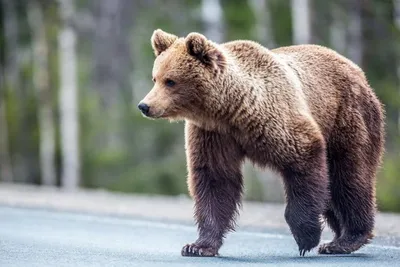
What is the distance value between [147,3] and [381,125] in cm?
2496

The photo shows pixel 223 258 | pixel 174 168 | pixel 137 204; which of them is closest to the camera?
pixel 223 258

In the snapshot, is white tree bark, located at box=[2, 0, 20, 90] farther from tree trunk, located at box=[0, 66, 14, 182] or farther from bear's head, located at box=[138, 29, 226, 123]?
bear's head, located at box=[138, 29, 226, 123]

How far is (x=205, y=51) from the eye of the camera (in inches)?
294

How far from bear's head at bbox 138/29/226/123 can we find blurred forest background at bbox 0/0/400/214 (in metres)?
11.9

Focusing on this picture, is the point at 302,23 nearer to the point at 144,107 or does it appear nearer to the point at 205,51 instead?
the point at 205,51

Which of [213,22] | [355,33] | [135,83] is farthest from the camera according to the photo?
[135,83]

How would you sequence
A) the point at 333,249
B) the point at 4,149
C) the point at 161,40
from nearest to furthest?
the point at 161,40, the point at 333,249, the point at 4,149

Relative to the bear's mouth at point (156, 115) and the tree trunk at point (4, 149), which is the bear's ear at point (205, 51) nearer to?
the bear's mouth at point (156, 115)

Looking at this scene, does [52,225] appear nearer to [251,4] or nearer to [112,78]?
[251,4]

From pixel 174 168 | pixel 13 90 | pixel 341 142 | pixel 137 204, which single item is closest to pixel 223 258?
pixel 341 142

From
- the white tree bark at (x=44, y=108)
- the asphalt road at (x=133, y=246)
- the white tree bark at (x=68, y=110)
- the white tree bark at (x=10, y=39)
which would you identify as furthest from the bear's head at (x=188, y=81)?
the white tree bark at (x=10, y=39)

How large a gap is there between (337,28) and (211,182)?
20538mm

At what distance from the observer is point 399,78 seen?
23.9m

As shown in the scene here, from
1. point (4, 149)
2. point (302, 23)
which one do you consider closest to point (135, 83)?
point (4, 149)
